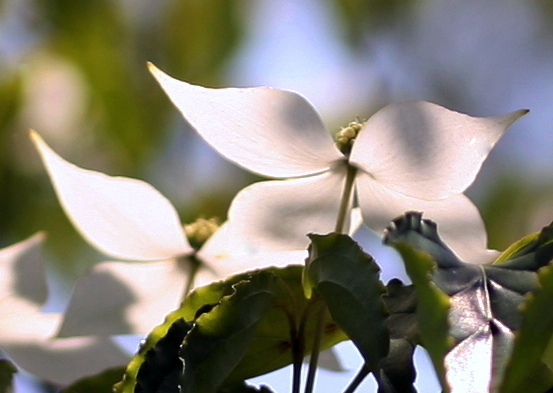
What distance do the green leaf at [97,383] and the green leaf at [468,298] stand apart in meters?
0.24

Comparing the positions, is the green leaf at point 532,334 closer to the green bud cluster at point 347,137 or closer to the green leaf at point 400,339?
the green leaf at point 400,339

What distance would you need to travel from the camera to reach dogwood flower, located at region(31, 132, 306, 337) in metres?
0.67

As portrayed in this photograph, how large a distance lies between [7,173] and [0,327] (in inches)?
35.6

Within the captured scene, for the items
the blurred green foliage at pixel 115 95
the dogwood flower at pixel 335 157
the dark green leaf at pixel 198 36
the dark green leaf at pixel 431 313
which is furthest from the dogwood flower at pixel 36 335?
the dark green leaf at pixel 198 36

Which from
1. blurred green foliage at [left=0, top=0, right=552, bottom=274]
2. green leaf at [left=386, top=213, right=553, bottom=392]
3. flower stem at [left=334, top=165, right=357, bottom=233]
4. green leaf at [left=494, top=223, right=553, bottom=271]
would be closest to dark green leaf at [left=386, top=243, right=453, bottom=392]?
green leaf at [left=386, top=213, right=553, bottom=392]

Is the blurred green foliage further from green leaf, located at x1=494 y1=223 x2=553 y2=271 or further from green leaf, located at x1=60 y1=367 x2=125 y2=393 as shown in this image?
green leaf, located at x1=494 y1=223 x2=553 y2=271

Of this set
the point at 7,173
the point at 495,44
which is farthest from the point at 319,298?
the point at 495,44

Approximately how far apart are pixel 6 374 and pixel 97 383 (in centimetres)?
6

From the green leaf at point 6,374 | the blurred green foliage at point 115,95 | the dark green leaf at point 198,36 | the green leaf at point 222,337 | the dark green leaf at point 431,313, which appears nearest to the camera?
the dark green leaf at point 431,313

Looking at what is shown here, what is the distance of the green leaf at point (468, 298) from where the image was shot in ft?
1.10

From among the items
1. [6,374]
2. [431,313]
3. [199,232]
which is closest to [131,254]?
[199,232]

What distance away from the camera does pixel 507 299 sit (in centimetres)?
41

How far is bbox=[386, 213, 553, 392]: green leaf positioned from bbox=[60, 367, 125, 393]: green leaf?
24 centimetres

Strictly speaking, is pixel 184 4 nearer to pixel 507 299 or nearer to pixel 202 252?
pixel 202 252
